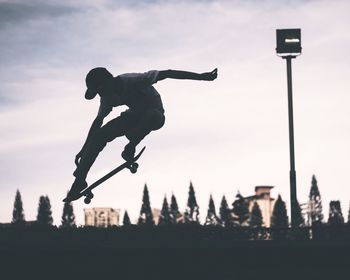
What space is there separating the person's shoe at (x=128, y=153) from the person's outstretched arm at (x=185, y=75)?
1539 mm

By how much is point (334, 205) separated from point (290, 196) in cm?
11753

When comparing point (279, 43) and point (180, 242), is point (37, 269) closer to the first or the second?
point (180, 242)

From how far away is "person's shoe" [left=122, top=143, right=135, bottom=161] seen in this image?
402 inches

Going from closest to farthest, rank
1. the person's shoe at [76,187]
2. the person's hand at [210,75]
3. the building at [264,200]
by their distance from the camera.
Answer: the person's hand at [210,75]
the person's shoe at [76,187]
the building at [264,200]

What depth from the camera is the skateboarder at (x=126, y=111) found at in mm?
8906

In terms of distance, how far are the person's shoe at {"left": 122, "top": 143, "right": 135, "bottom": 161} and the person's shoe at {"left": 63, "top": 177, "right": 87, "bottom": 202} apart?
27.7 inches

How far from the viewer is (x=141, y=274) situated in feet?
34.7

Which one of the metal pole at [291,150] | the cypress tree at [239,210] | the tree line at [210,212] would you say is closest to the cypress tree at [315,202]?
the tree line at [210,212]

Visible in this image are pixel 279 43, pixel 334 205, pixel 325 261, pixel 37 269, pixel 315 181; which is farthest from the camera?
pixel 315 181

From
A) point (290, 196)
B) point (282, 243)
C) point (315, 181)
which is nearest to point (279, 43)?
point (290, 196)

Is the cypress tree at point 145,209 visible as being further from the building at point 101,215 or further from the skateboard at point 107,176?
the skateboard at point 107,176

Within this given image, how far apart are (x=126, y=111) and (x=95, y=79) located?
837mm

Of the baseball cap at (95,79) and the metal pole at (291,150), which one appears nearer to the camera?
the baseball cap at (95,79)

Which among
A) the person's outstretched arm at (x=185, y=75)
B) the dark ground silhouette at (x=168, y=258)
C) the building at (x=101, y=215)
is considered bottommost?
the dark ground silhouette at (x=168, y=258)
